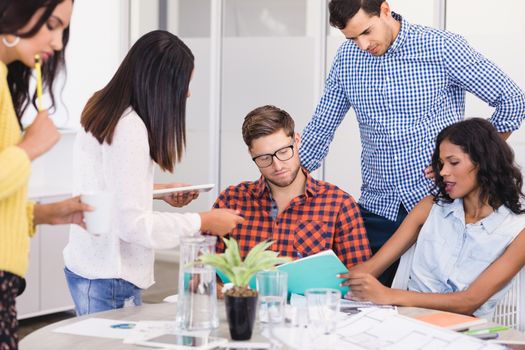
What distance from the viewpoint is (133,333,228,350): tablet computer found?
1.86m

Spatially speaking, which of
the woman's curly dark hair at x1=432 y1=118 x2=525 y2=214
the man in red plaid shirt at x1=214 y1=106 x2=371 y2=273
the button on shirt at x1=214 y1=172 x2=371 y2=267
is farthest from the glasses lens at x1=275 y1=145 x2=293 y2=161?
the woman's curly dark hair at x1=432 y1=118 x2=525 y2=214

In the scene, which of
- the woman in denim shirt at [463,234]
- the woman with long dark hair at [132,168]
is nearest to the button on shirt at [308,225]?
the woman in denim shirt at [463,234]

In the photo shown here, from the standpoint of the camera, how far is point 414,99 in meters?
2.89

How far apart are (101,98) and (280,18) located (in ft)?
9.99

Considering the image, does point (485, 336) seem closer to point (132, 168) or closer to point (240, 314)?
point (240, 314)

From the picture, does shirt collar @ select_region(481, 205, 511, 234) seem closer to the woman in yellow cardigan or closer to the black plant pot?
the black plant pot

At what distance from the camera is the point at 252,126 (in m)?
2.69

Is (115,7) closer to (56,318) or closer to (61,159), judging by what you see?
(61,159)

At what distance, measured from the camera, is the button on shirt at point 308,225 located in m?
2.65

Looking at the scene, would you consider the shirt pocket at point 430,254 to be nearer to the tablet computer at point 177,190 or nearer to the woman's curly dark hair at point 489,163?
the woman's curly dark hair at point 489,163

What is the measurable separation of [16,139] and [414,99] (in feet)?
5.41

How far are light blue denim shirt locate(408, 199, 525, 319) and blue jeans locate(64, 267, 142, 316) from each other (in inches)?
34.4

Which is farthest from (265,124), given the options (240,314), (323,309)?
(323,309)

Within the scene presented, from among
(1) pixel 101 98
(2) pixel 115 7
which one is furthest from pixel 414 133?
(2) pixel 115 7
